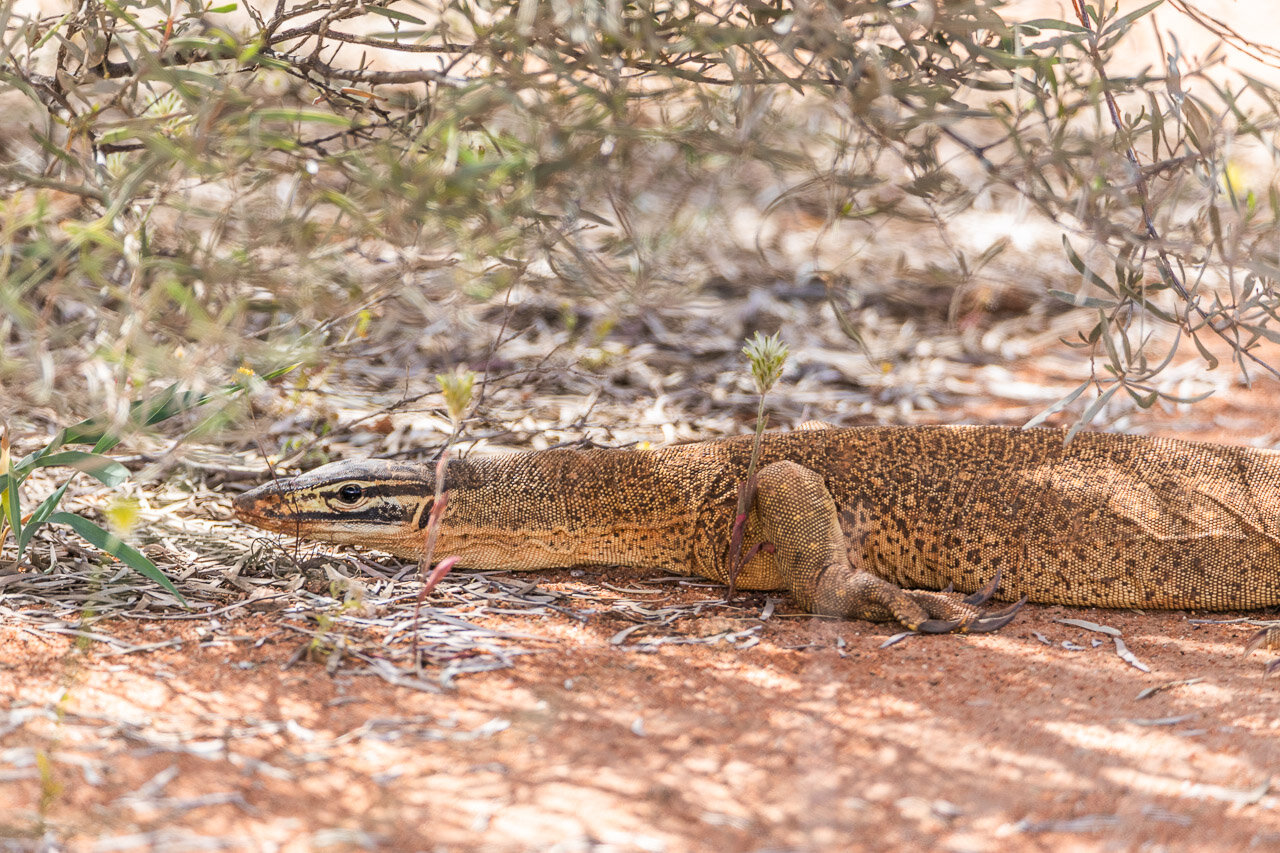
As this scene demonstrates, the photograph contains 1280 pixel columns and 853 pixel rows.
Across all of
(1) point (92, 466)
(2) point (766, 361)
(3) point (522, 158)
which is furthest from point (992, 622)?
(1) point (92, 466)

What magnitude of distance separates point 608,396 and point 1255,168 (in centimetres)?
1050

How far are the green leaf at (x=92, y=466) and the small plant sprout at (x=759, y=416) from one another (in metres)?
2.73

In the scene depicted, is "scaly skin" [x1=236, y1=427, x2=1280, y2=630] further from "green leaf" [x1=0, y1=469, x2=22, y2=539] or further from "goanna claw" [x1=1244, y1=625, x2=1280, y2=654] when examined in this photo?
"green leaf" [x1=0, y1=469, x2=22, y2=539]

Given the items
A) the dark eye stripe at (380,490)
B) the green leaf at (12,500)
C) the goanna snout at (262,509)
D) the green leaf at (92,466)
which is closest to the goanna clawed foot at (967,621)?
the dark eye stripe at (380,490)

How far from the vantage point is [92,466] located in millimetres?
4316

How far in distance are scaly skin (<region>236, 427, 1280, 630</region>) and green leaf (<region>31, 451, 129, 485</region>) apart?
2.73ft

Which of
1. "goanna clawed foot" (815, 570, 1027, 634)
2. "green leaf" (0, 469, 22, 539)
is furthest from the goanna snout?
"goanna clawed foot" (815, 570, 1027, 634)

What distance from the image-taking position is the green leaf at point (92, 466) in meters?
4.40

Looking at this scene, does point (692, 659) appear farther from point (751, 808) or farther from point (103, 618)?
point (103, 618)

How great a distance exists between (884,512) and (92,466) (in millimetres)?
3780

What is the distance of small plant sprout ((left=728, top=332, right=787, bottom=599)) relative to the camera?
4.81 m

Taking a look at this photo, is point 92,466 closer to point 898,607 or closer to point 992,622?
point 898,607

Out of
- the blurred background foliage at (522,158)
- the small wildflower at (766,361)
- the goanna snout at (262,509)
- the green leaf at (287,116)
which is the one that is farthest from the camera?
the goanna snout at (262,509)

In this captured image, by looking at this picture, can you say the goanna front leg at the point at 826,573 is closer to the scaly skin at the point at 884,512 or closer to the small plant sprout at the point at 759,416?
the scaly skin at the point at 884,512
